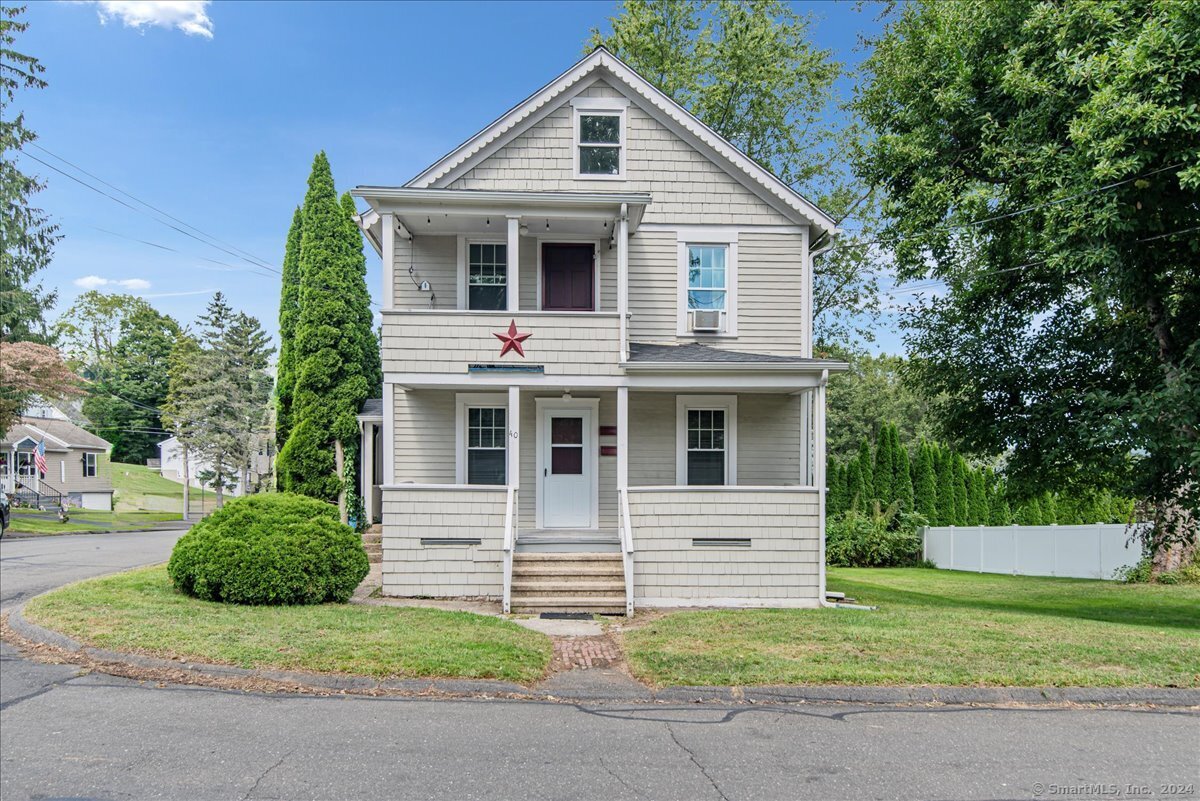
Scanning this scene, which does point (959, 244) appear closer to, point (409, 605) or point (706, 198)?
point (706, 198)

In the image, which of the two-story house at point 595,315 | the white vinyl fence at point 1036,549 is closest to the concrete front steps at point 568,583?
the two-story house at point 595,315

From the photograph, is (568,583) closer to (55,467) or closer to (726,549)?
(726,549)

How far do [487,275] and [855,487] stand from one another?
1654cm

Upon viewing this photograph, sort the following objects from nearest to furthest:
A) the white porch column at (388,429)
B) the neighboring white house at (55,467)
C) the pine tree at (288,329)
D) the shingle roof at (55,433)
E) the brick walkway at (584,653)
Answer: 1. the brick walkway at (584,653)
2. the white porch column at (388,429)
3. the pine tree at (288,329)
4. the neighboring white house at (55,467)
5. the shingle roof at (55,433)

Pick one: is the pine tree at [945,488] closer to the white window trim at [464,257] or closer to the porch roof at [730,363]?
the porch roof at [730,363]

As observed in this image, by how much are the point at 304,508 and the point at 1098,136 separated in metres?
11.9

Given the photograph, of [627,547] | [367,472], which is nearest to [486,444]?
[627,547]

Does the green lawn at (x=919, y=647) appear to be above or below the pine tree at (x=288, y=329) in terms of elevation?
below

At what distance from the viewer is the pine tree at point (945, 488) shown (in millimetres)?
24812

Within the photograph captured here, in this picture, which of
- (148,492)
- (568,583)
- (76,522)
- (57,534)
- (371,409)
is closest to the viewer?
(568,583)

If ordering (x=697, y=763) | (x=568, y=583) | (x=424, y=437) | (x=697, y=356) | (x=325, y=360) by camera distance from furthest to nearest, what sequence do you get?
(x=325, y=360), (x=424, y=437), (x=697, y=356), (x=568, y=583), (x=697, y=763)

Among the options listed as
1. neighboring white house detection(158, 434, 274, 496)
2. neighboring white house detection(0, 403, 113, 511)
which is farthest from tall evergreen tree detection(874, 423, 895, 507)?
neighboring white house detection(0, 403, 113, 511)

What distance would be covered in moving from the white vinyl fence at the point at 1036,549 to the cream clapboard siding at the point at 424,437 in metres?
16.0

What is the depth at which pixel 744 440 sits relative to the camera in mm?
13523
